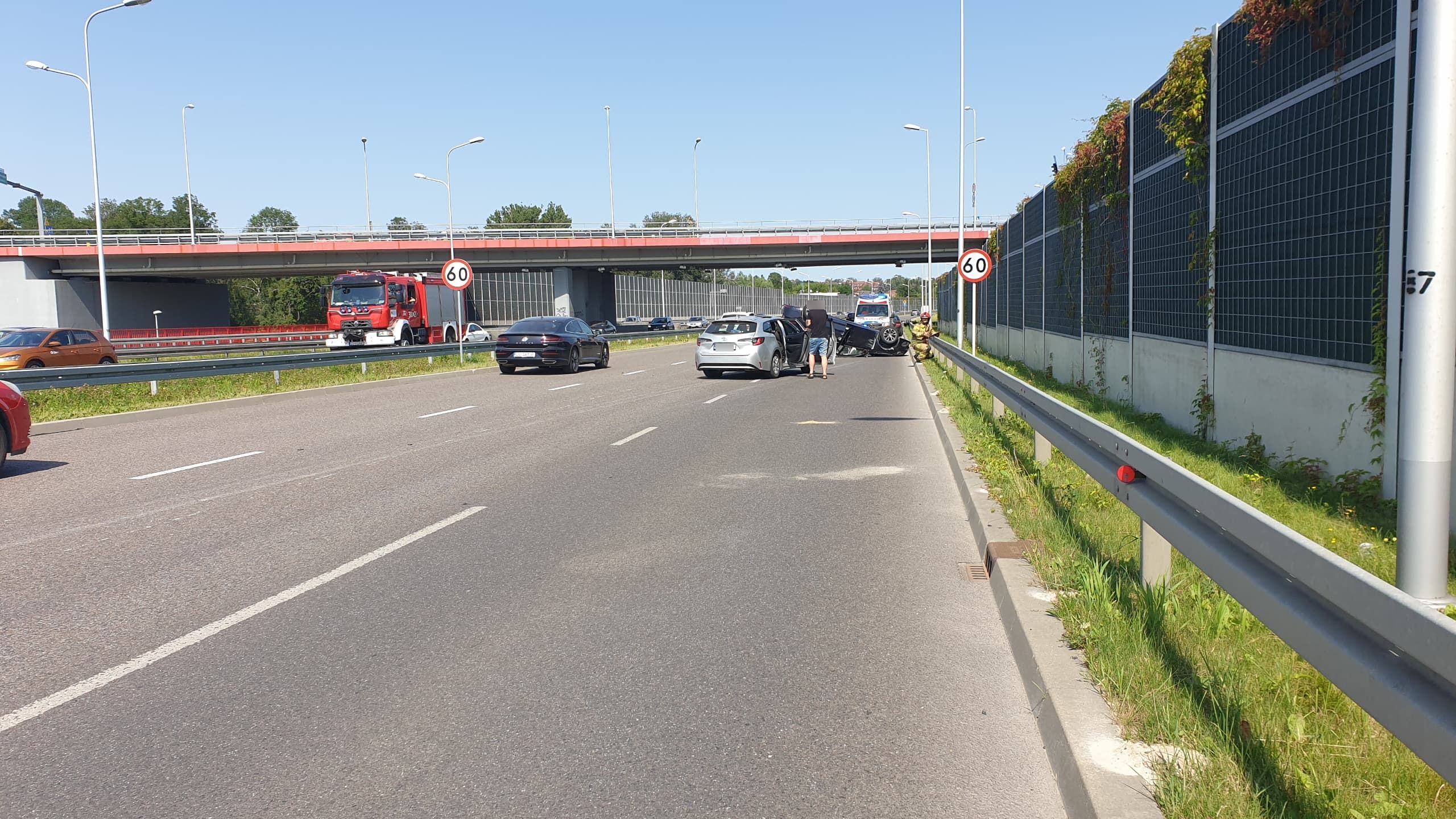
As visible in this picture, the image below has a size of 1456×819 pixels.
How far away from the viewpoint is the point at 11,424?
37.9 feet

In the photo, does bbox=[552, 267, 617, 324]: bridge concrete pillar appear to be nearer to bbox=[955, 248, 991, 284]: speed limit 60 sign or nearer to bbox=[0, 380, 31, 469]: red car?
bbox=[955, 248, 991, 284]: speed limit 60 sign

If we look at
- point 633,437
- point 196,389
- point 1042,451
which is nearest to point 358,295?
point 196,389

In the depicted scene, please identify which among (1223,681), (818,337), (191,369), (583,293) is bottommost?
(1223,681)

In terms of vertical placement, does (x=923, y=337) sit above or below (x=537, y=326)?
below

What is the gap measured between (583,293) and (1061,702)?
6515 cm

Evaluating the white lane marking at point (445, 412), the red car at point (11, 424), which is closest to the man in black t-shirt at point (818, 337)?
the white lane marking at point (445, 412)

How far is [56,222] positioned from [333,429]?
642 feet

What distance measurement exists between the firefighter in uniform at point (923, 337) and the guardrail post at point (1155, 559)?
75.6 feet

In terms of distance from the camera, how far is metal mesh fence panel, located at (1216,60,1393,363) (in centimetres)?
757

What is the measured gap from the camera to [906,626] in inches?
226

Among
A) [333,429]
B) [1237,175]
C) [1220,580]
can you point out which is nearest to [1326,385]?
[1237,175]

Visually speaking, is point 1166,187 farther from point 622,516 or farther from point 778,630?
point 778,630

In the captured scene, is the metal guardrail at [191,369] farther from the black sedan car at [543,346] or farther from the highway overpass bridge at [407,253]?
the highway overpass bridge at [407,253]

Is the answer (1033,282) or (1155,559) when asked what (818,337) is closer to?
(1033,282)
